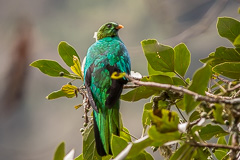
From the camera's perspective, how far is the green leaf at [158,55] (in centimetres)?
205

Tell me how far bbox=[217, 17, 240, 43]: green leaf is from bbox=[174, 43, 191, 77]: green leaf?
0.63 ft

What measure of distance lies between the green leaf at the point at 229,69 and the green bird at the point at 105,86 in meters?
0.56

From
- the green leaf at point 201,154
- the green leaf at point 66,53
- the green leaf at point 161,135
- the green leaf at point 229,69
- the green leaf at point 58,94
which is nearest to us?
the green leaf at point 161,135

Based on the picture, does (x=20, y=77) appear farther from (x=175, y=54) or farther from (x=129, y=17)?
(x=175, y=54)

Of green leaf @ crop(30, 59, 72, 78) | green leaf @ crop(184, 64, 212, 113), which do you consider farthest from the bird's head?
green leaf @ crop(184, 64, 212, 113)

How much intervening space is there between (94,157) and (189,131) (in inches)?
24.5

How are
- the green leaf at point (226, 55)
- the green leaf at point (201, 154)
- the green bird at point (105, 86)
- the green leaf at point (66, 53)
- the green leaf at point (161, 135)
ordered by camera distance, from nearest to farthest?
the green leaf at point (161, 135), the green leaf at point (201, 154), the green leaf at point (226, 55), the green bird at point (105, 86), the green leaf at point (66, 53)

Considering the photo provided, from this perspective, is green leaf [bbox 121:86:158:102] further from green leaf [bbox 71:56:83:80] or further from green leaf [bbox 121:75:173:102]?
green leaf [bbox 71:56:83:80]

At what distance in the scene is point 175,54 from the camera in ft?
6.94

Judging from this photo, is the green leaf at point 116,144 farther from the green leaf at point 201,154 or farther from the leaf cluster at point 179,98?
the green leaf at point 201,154

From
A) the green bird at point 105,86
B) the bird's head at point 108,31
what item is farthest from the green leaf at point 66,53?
the bird's head at point 108,31

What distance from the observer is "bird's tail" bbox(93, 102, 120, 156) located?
2140mm

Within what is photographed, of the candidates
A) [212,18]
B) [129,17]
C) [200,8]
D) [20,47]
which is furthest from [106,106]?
[20,47]

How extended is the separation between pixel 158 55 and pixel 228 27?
14.1 inches
